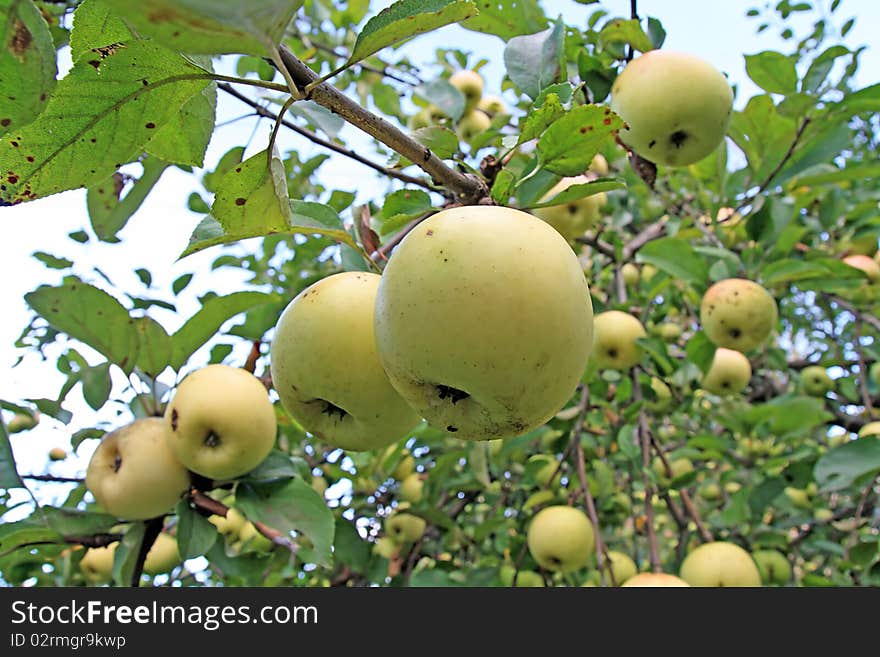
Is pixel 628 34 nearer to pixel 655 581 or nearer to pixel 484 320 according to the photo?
pixel 484 320

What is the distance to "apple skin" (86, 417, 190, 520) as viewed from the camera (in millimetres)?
1253

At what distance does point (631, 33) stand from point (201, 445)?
125 centimetres

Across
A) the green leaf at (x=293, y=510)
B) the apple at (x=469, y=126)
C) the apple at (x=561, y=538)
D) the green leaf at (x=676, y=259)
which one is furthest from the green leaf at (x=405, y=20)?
the apple at (x=469, y=126)

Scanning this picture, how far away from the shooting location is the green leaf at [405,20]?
0.60 m

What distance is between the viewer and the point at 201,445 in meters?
1.19

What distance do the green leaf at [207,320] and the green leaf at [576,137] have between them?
74 cm

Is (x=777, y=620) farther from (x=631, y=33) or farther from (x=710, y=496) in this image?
(x=710, y=496)

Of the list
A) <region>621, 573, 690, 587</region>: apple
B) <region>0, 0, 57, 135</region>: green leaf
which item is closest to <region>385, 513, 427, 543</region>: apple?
<region>621, 573, 690, 587</region>: apple

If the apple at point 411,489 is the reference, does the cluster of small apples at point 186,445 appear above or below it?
below

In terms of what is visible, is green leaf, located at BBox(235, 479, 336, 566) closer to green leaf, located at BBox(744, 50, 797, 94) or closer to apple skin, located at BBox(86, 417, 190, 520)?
apple skin, located at BBox(86, 417, 190, 520)

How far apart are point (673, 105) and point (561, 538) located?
44.9 inches

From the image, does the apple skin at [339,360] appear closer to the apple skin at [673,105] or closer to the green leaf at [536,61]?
the green leaf at [536,61]

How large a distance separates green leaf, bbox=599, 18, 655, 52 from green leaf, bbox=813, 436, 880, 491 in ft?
3.39

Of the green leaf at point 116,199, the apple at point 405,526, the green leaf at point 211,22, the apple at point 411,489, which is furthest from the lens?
the apple at point 411,489
